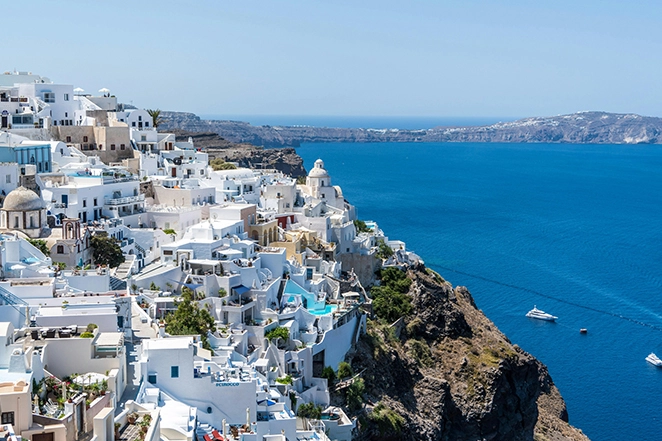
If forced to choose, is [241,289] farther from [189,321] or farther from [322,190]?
[322,190]

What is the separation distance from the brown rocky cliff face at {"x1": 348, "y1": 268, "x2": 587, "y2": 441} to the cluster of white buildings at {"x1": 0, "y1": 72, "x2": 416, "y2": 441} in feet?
7.20

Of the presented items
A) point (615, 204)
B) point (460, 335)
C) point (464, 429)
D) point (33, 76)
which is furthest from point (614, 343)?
point (615, 204)

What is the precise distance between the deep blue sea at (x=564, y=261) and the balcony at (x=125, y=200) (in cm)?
2597

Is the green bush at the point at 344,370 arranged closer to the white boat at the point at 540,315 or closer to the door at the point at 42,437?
the door at the point at 42,437

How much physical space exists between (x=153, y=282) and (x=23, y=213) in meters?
4.90

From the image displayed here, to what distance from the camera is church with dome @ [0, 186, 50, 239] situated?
3178cm

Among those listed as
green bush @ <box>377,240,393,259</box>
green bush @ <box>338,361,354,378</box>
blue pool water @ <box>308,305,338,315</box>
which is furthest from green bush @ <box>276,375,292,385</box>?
green bush @ <box>377,240,393,259</box>

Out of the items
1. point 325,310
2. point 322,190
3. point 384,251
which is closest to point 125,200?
point 325,310

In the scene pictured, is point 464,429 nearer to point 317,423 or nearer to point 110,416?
point 317,423

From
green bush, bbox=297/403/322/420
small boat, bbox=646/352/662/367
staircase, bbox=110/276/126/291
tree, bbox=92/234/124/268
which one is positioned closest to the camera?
green bush, bbox=297/403/322/420

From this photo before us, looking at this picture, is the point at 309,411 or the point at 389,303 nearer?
the point at 309,411

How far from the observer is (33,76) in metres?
53.0

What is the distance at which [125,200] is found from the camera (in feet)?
126

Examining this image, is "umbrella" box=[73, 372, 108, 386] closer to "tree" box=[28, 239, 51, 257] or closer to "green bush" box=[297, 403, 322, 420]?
"green bush" box=[297, 403, 322, 420]
